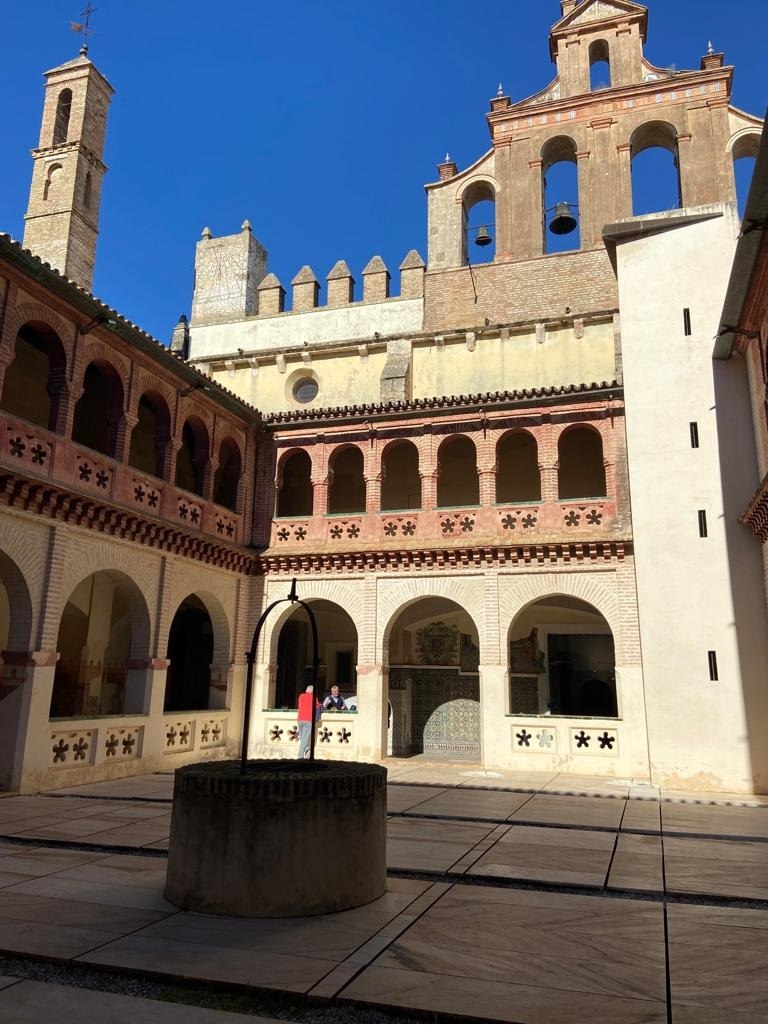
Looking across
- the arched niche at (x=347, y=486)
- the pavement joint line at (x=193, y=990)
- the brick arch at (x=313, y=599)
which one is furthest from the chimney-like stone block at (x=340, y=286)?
the pavement joint line at (x=193, y=990)

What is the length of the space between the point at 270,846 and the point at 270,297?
20.6 meters

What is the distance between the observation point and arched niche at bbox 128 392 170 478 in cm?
1593

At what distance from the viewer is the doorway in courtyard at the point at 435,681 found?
18812mm

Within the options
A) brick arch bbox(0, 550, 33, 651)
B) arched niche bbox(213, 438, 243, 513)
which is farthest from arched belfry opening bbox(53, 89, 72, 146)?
brick arch bbox(0, 550, 33, 651)

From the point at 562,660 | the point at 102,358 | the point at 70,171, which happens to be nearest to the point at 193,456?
the point at 102,358

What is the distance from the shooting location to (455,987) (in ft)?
14.4

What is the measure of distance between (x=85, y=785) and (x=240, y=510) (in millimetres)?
7346

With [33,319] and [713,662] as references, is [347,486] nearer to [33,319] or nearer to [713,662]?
[33,319]

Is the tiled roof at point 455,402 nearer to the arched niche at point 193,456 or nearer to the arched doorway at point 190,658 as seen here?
the arched niche at point 193,456

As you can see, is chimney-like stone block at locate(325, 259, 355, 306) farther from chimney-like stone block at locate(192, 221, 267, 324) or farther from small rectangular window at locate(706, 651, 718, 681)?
small rectangular window at locate(706, 651, 718, 681)

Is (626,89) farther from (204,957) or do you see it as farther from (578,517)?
(204,957)

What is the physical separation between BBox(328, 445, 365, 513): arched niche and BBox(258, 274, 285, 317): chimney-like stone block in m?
5.98

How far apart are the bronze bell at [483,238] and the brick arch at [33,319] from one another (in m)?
13.0

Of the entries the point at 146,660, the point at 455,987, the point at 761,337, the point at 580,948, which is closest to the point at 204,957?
the point at 455,987
